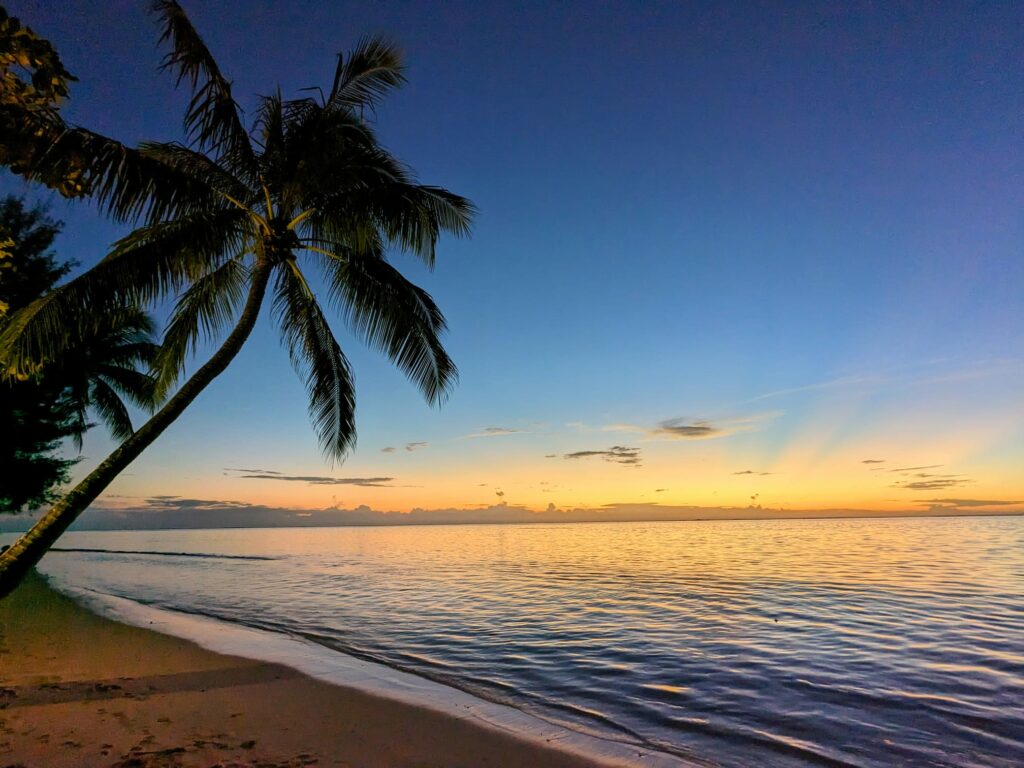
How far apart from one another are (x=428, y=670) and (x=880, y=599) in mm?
14438

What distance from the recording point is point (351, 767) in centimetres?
536

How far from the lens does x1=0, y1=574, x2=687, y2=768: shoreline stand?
18.3 feet

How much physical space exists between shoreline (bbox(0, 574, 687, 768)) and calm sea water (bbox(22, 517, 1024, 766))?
1.07 metres

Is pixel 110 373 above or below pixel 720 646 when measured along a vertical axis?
above

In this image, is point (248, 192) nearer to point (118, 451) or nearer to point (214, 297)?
point (214, 297)

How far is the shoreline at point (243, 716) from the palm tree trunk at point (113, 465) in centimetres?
168

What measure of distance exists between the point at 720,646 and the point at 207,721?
9309 mm

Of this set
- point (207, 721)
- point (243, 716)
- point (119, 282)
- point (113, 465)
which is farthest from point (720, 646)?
point (119, 282)

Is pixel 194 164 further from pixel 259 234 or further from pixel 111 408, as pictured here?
pixel 111 408

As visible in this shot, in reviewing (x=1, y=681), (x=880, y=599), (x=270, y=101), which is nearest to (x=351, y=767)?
(x=1, y=681)

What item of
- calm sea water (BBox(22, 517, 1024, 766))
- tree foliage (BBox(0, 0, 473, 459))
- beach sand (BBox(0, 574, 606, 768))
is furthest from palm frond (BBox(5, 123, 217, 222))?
calm sea water (BBox(22, 517, 1024, 766))

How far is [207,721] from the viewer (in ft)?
21.1

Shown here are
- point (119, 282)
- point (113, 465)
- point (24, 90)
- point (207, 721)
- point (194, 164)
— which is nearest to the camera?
point (24, 90)

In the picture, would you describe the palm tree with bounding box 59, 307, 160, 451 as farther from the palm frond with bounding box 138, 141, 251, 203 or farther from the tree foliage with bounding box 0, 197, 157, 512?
the palm frond with bounding box 138, 141, 251, 203
